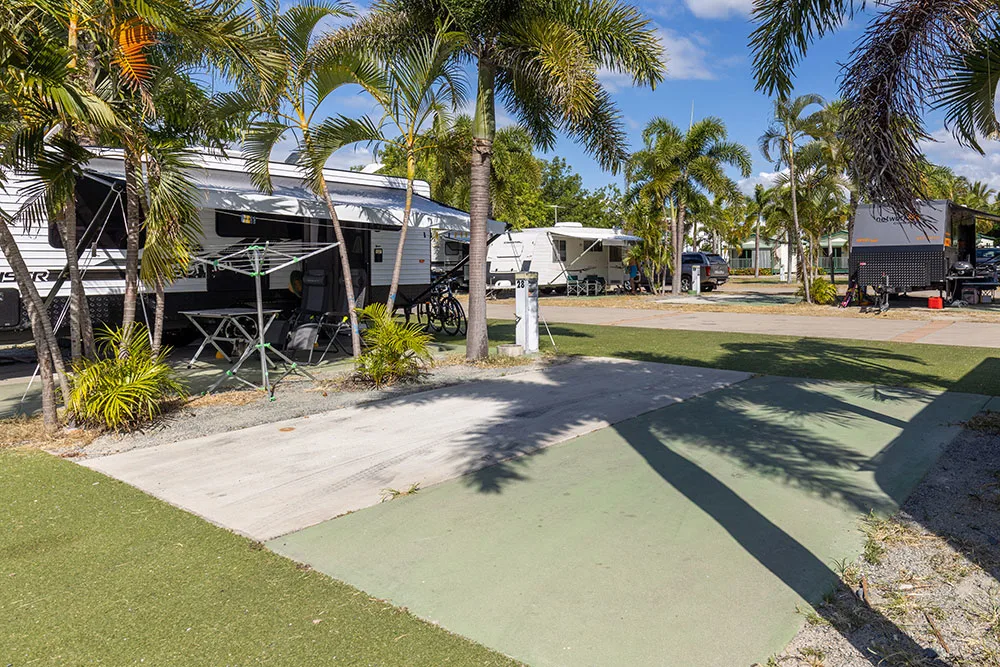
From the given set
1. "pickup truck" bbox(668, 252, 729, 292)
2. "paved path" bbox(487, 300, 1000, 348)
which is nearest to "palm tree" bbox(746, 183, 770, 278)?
"pickup truck" bbox(668, 252, 729, 292)

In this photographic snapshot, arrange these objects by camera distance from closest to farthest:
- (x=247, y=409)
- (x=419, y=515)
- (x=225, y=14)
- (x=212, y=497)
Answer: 1. (x=419, y=515)
2. (x=212, y=497)
3. (x=225, y=14)
4. (x=247, y=409)

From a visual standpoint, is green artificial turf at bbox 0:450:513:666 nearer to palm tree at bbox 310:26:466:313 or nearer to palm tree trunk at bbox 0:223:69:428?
palm tree trunk at bbox 0:223:69:428

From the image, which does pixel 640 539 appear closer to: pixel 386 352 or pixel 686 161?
pixel 386 352

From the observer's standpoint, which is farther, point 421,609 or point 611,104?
point 611,104

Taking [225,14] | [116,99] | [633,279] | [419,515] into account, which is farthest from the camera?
[633,279]

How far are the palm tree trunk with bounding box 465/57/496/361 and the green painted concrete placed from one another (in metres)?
4.12

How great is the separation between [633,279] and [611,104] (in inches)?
706

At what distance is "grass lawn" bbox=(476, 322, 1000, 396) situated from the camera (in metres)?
8.59

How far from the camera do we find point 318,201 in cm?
972

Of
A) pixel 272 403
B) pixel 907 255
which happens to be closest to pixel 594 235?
pixel 907 255

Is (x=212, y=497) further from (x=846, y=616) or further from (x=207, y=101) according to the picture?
(x=207, y=101)

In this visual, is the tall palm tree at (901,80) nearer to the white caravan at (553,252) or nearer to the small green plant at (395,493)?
the small green plant at (395,493)

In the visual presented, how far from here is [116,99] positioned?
646 centimetres

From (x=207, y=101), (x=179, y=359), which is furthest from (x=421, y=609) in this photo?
(x=179, y=359)
